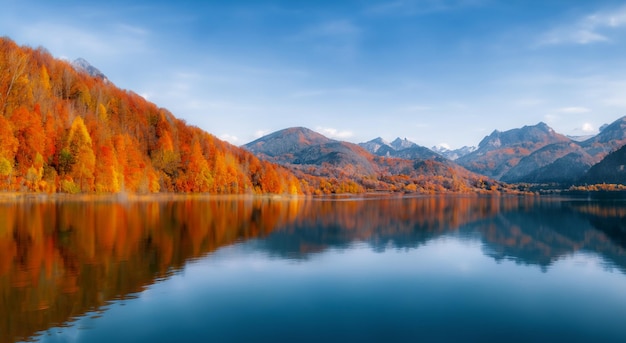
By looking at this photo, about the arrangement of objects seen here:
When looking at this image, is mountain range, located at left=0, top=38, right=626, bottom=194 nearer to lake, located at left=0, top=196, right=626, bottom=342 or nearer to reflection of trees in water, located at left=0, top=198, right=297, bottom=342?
reflection of trees in water, located at left=0, top=198, right=297, bottom=342

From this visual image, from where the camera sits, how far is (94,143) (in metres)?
102

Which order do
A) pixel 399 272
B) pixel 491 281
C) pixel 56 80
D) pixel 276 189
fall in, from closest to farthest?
pixel 491 281, pixel 399 272, pixel 56 80, pixel 276 189

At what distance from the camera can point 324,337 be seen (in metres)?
16.6

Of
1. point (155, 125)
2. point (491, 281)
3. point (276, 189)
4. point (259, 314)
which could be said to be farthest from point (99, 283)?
point (276, 189)

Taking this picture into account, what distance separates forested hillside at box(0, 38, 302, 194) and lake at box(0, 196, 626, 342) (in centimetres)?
4653

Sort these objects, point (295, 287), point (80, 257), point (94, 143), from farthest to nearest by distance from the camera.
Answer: point (94, 143) → point (80, 257) → point (295, 287)

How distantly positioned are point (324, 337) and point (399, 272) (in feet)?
45.4

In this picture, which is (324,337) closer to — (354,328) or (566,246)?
(354,328)

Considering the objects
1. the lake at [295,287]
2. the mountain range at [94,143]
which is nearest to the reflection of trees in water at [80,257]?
the lake at [295,287]

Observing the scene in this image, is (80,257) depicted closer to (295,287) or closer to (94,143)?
(295,287)

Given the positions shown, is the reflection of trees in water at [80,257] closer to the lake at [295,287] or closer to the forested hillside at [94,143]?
the lake at [295,287]

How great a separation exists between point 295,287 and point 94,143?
9264 cm

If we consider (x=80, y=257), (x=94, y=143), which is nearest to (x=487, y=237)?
(x=80, y=257)

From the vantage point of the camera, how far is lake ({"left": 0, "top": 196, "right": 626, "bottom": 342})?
17266 mm
